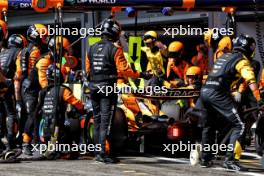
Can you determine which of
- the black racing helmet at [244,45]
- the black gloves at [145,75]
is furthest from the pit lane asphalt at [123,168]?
the black racing helmet at [244,45]

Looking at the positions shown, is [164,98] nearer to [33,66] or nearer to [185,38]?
[33,66]

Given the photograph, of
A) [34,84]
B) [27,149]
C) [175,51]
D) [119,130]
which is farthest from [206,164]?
[175,51]

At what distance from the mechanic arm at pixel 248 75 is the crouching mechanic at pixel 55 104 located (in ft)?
9.59

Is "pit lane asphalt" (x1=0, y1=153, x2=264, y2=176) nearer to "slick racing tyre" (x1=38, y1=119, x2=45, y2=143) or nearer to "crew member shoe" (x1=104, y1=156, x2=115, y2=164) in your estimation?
"crew member shoe" (x1=104, y1=156, x2=115, y2=164)

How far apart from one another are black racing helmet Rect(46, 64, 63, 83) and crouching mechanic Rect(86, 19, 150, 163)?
2.02 ft

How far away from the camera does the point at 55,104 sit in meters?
12.5

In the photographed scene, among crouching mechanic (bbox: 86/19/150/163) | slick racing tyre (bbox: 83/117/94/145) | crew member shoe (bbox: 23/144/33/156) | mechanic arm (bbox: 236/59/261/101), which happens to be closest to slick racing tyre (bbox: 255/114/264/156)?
mechanic arm (bbox: 236/59/261/101)

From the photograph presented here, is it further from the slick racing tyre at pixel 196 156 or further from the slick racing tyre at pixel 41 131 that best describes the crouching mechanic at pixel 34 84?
the slick racing tyre at pixel 196 156

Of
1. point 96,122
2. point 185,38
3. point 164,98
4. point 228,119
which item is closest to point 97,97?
point 96,122

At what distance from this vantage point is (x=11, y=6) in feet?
42.7

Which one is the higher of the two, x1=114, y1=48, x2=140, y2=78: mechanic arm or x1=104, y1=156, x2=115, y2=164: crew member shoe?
x1=114, y1=48, x2=140, y2=78: mechanic arm

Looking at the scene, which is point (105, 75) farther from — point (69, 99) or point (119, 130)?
point (119, 130)

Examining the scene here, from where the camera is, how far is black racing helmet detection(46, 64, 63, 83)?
12555 millimetres

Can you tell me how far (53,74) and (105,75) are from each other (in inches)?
42.4
